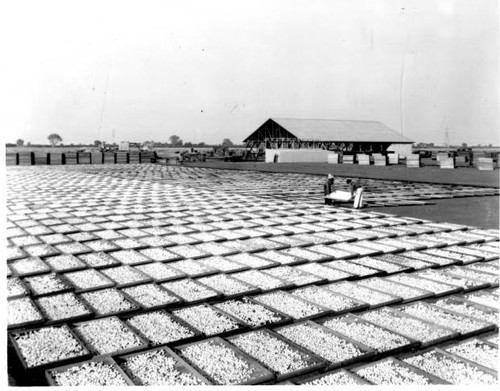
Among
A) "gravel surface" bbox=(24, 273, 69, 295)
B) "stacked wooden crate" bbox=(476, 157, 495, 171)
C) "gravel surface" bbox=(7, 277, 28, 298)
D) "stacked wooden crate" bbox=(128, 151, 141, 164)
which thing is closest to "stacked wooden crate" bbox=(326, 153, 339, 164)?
"stacked wooden crate" bbox=(476, 157, 495, 171)

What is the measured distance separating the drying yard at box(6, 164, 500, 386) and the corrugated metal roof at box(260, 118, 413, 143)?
2853 centimetres

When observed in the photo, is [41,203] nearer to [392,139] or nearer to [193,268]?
[193,268]

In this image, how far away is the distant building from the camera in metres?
36.2

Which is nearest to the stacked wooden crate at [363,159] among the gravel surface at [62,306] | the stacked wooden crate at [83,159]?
the stacked wooden crate at [83,159]

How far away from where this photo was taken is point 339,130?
1532 inches

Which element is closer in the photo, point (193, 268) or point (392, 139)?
point (193, 268)

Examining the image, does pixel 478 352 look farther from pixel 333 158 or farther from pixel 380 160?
pixel 333 158

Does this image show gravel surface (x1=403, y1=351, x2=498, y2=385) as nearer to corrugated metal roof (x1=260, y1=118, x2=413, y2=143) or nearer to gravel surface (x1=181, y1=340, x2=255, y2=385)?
gravel surface (x1=181, y1=340, x2=255, y2=385)

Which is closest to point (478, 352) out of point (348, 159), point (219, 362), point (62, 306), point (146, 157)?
point (219, 362)

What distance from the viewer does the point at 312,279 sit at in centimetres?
479

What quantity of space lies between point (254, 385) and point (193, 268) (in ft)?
8.18

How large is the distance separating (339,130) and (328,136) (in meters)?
2.69

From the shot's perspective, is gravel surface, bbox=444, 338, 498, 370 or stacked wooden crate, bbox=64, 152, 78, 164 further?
stacked wooden crate, bbox=64, 152, 78, 164

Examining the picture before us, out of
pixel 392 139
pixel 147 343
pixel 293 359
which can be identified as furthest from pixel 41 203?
pixel 392 139
